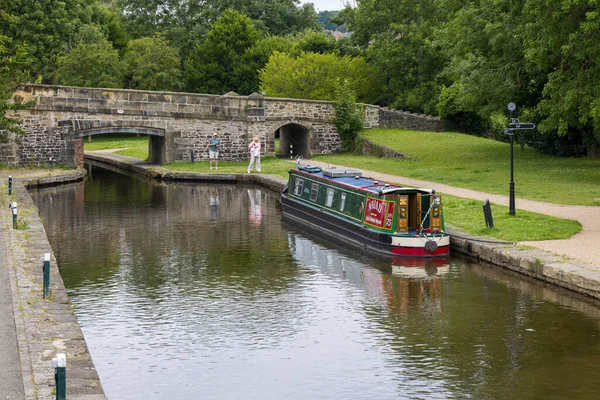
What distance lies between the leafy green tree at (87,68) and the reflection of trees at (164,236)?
2264 centimetres

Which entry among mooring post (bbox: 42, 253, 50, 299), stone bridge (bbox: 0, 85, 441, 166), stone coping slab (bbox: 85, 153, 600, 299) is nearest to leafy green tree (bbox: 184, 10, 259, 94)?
stone bridge (bbox: 0, 85, 441, 166)

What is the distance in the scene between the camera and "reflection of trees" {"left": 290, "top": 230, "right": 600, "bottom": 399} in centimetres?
1166

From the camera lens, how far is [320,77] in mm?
50375

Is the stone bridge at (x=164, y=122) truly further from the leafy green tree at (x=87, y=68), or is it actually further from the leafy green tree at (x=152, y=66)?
the leafy green tree at (x=152, y=66)

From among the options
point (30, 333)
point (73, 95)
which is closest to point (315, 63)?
point (73, 95)

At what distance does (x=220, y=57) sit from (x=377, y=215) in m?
43.8

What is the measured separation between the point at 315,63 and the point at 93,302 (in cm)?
3589

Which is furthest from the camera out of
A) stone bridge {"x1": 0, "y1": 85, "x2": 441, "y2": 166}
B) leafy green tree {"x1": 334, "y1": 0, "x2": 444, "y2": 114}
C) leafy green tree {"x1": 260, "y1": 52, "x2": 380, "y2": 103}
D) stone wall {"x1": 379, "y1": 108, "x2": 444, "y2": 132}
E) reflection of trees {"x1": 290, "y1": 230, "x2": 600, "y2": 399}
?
leafy green tree {"x1": 260, "y1": 52, "x2": 380, "y2": 103}

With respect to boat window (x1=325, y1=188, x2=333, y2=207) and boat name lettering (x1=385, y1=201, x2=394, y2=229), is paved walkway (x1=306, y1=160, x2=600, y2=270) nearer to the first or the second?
boat name lettering (x1=385, y1=201, x2=394, y2=229)

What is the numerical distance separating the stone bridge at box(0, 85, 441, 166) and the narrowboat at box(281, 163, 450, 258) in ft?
51.7

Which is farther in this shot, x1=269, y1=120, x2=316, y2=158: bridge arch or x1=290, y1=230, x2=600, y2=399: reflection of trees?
x1=269, y1=120, x2=316, y2=158: bridge arch

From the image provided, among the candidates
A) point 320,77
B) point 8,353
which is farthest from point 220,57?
point 8,353

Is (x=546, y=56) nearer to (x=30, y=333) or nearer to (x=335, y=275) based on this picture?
(x=335, y=275)

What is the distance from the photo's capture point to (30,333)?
11.9 m
